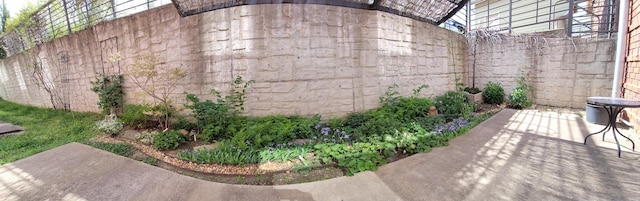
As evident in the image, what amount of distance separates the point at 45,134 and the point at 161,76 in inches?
100

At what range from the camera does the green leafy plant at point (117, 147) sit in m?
3.28

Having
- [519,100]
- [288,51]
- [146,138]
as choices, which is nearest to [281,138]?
[288,51]

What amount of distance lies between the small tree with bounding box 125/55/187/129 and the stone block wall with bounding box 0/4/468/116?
16 cm

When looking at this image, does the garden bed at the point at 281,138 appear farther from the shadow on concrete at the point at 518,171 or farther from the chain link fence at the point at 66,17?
the chain link fence at the point at 66,17

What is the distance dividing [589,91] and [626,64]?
136 centimetres

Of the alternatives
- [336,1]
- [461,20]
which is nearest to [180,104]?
[336,1]

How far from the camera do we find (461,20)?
685cm

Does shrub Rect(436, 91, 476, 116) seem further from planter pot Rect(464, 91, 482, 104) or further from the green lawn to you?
the green lawn

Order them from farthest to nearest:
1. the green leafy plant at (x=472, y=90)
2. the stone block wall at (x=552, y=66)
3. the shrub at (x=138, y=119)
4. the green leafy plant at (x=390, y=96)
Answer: the green leafy plant at (x=472, y=90) < the stone block wall at (x=552, y=66) < the green leafy plant at (x=390, y=96) < the shrub at (x=138, y=119)

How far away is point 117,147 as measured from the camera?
11.3ft

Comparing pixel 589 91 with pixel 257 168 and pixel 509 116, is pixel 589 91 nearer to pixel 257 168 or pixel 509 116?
pixel 509 116

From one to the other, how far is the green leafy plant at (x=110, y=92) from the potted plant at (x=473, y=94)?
27.7 feet

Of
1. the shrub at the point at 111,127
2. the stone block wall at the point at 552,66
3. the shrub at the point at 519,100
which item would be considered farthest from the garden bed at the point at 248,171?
the stone block wall at the point at 552,66

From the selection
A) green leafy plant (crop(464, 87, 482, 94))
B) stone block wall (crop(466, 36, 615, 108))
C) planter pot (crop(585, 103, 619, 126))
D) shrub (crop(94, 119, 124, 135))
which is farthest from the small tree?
Result: stone block wall (crop(466, 36, 615, 108))
